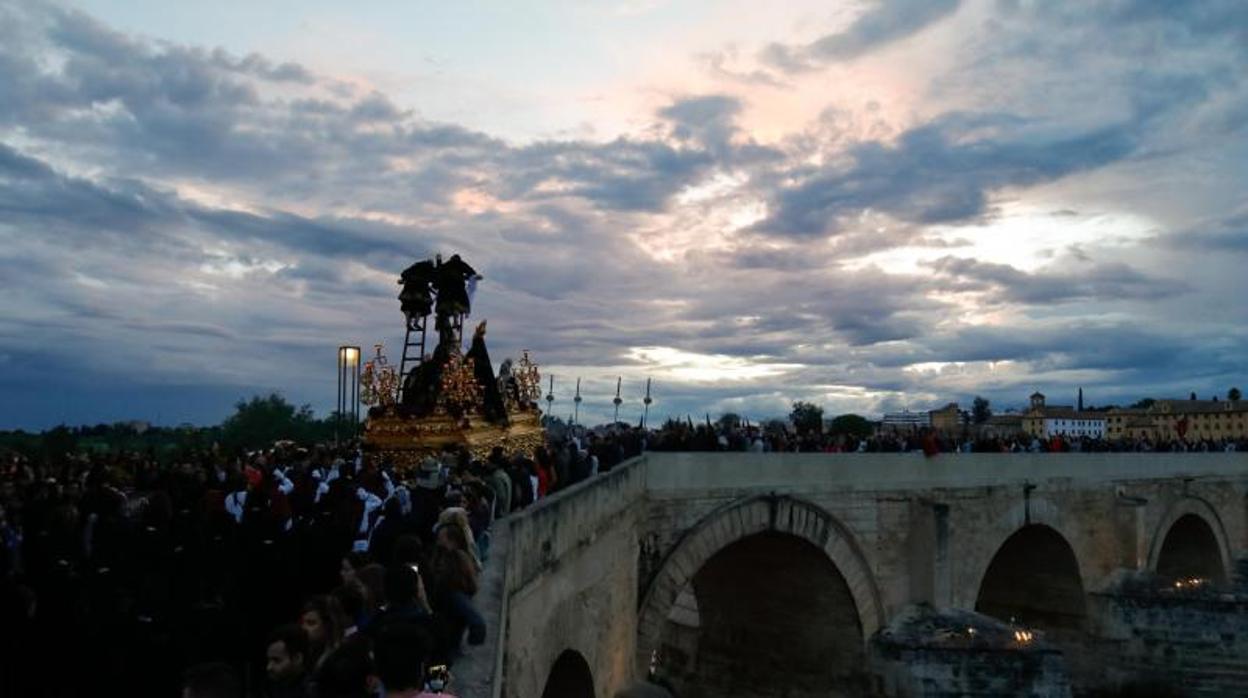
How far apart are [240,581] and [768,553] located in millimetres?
12578

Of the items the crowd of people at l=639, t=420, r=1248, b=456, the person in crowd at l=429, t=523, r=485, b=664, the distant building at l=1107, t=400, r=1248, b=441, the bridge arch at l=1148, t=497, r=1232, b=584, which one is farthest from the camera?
the distant building at l=1107, t=400, r=1248, b=441

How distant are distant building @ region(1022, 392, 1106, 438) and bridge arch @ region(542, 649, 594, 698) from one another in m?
91.1

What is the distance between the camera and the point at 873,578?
17.5 meters

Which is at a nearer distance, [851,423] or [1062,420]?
[851,423]

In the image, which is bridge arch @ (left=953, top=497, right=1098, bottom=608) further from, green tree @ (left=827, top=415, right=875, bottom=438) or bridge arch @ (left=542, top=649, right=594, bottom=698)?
green tree @ (left=827, top=415, right=875, bottom=438)

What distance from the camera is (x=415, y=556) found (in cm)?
491

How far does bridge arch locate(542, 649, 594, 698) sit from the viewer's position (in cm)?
993

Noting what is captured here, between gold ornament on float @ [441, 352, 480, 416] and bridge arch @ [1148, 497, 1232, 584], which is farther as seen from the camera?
bridge arch @ [1148, 497, 1232, 584]

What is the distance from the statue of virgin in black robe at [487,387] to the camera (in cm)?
1566

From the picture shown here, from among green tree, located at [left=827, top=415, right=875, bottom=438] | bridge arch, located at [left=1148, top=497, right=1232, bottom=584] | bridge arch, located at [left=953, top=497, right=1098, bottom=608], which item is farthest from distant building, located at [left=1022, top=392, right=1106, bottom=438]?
bridge arch, located at [left=953, top=497, right=1098, bottom=608]

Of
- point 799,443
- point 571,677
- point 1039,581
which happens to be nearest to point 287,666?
point 571,677

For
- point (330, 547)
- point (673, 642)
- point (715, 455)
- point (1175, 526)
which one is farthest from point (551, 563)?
point (1175, 526)

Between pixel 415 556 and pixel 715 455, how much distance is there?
1043cm

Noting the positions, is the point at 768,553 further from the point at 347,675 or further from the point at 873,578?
the point at 347,675
